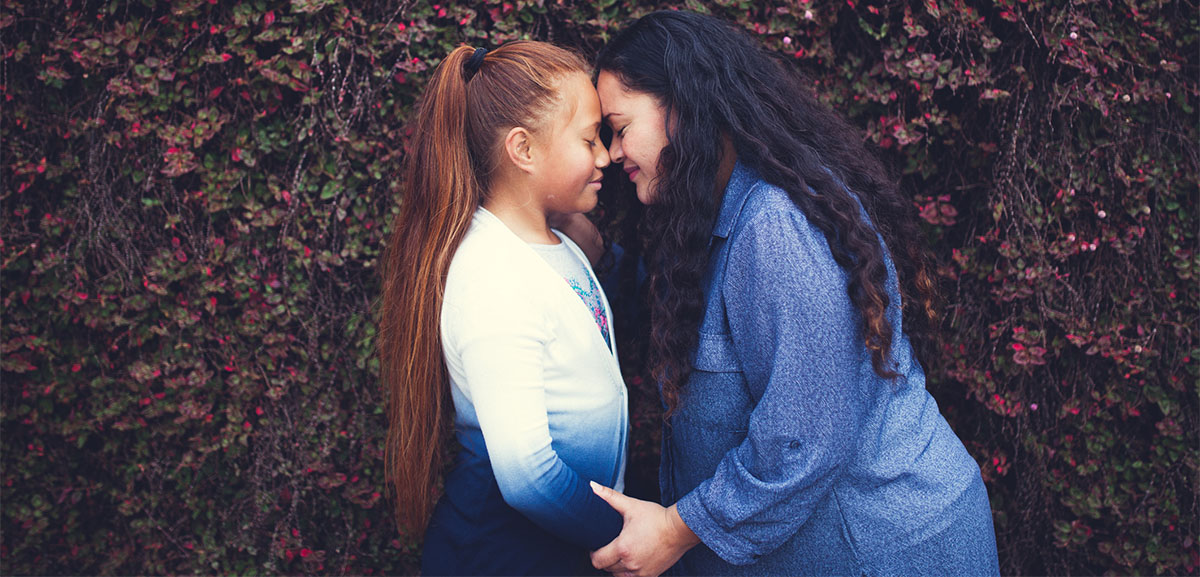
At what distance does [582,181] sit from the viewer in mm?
1636

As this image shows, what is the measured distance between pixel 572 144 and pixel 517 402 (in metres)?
0.62

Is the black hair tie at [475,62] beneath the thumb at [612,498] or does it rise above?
above

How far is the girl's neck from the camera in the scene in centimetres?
168

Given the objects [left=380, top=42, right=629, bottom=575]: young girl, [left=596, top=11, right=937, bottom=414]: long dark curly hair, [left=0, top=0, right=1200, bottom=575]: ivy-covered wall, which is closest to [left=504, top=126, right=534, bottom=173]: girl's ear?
[left=380, top=42, right=629, bottom=575]: young girl

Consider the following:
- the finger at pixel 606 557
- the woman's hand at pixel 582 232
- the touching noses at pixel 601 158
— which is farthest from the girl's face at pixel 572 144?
the finger at pixel 606 557

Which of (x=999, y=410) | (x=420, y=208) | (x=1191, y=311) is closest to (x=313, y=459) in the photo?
(x=420, y=208)

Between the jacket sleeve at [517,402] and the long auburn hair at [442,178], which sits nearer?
the jacket sleeve at [517,402]

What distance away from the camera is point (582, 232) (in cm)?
202

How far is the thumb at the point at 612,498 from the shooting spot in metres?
1.53

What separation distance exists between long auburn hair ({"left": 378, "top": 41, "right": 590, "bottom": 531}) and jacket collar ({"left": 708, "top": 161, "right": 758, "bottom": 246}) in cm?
46

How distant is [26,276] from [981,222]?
3.20m

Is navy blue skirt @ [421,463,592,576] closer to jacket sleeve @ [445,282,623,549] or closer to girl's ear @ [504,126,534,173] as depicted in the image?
jacket sleeve @ [445,282,623,549]

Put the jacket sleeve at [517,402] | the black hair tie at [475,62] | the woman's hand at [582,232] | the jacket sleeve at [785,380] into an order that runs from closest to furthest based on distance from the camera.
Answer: the jacket sleeve at [785,380] → the jacket sleeve at [517,402] → the black hair tie at [475,62] → the woman's hand at [582,232]

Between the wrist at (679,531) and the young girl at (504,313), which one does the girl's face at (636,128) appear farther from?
the wrist at (679,531)
